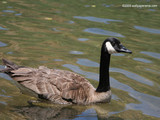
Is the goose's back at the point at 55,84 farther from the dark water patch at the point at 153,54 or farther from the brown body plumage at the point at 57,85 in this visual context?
the dark water patch at the point at 153,54

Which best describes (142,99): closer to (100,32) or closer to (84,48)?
(84,48)

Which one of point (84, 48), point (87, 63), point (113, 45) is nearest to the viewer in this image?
point (113, 45)

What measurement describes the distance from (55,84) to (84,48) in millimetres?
3862

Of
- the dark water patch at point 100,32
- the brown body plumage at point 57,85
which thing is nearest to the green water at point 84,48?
the dark water patch at point 100,32

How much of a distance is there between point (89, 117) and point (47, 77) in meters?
1.47

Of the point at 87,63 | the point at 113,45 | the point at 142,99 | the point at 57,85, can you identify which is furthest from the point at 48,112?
the point at 87,63

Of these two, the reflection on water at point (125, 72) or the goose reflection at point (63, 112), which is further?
the reflection on water at point (125, 72)

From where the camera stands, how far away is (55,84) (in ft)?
24.4

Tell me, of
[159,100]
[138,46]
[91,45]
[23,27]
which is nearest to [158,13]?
[138,46]

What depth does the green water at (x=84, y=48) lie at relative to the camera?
735 cm

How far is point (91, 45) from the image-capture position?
11445mm

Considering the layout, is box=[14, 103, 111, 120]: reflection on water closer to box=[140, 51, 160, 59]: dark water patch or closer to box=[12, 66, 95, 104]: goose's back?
box=[12, 66, 95, 104]: goose's back

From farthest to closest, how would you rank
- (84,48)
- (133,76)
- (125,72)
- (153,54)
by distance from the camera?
(84,48), (153,54), (125,72), (133,76)

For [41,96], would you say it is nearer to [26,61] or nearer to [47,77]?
[47,77]
